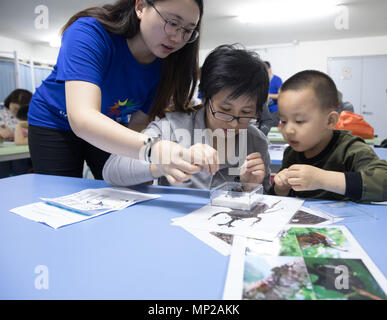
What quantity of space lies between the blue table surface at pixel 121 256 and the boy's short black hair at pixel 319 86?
0.39 metres

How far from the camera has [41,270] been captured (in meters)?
0.48

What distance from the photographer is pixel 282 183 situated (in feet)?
3.02

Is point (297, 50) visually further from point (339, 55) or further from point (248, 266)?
point (248, 266)

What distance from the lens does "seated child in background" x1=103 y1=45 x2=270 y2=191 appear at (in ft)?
3.11

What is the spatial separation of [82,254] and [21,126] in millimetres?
2692

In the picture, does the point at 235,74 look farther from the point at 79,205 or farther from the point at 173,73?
the point at 79,205

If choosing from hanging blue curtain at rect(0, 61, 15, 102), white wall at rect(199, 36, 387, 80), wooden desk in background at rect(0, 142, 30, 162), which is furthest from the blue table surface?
white wall at rect(199, 36, 387, 80)

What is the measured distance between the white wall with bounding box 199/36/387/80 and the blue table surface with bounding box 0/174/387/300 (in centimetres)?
660

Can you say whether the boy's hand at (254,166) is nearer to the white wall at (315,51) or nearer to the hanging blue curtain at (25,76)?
the hanging blue curtain at (25,76)

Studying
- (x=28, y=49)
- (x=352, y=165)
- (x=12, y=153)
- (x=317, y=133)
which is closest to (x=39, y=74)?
(x=28, y=49)

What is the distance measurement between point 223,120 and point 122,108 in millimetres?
421

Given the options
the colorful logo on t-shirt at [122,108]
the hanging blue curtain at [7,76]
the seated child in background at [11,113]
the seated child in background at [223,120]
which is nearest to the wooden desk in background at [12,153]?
the seated child in background at [11,113]

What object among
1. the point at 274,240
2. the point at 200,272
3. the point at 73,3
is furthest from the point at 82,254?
the point at 73,3

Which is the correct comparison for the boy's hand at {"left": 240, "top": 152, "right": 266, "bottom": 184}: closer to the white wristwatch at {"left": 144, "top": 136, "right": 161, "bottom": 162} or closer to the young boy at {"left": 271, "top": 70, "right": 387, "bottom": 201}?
the young boy at {"left": 271, "top": 70, "right": 387, "bottom": 201}
